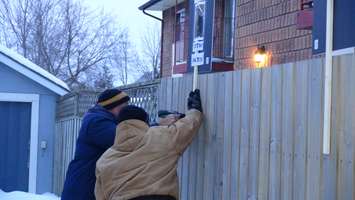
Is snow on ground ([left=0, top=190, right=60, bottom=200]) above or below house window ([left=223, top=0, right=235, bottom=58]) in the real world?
below

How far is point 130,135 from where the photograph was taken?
3.93 m

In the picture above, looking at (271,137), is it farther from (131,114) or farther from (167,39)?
(167,39)

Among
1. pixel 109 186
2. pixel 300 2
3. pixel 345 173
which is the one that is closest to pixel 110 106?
pixel 109 186

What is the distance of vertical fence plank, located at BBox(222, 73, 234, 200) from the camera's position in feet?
14.4

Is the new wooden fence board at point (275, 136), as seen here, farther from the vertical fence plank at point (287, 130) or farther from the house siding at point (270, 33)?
the house siding at point (270, 33)

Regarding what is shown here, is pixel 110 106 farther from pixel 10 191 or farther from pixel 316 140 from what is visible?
pixel 10 191

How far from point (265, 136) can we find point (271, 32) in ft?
22.1

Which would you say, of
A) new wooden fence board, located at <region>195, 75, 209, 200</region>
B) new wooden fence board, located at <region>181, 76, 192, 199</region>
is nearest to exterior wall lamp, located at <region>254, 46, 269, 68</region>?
new wooden fence board, located at <region>181, 76, 192, 199</region>

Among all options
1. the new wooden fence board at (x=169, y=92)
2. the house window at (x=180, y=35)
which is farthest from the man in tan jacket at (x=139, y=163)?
the house window at (x=180, y=35)

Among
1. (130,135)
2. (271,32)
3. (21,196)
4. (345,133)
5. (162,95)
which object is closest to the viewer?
(345,133)

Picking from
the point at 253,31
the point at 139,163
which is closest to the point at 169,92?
the point at 139,163

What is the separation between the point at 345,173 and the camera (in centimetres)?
316

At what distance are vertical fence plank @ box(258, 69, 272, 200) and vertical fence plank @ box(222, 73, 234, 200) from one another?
16.8 inches

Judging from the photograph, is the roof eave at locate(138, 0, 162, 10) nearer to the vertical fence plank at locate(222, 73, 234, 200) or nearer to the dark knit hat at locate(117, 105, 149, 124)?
the vertical fence plank at locate(222, 73, 234, 200)
